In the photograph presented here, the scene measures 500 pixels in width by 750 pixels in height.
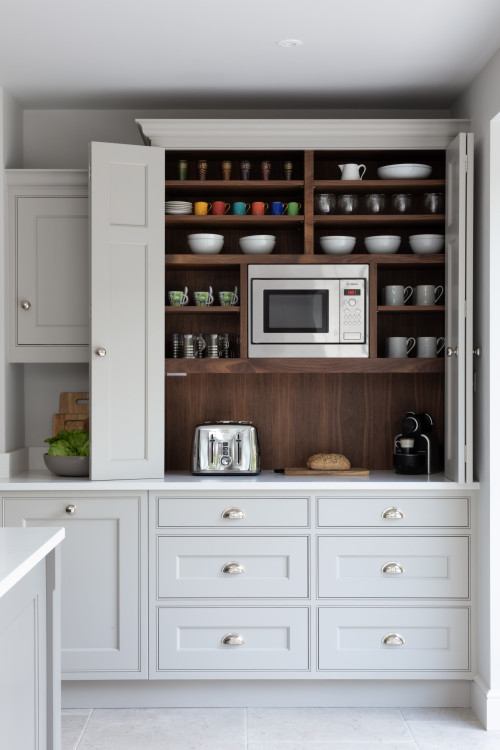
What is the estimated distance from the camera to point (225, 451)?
364cm

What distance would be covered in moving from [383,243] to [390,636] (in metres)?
1.63

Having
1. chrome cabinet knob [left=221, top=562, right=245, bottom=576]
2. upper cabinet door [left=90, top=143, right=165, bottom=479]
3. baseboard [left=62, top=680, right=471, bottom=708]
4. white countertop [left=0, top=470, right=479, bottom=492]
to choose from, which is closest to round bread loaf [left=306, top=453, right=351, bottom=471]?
white countertop [left=0, top=470, right=479, bottom=492]

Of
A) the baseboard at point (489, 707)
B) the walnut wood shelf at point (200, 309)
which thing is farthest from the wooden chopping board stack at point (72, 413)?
the baseboard at point (489, 707)

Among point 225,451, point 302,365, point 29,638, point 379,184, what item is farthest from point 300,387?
point 29,638

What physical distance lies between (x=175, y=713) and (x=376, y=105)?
2755mm

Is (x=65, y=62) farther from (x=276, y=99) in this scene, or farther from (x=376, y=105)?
(x=376, y=105)

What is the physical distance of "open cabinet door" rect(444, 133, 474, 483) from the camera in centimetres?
340

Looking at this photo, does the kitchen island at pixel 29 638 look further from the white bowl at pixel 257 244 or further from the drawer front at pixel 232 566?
the white bowl at pixel 257 244

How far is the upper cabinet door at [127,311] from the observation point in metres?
3.49

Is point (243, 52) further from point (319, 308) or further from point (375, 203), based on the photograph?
point (319, 308)

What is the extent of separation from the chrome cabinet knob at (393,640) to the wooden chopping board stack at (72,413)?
1576 mm

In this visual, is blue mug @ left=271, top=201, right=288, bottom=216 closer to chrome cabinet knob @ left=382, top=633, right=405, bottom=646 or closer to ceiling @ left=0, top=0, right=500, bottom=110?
ceiling @ left=0, top=0, right=500, bottom=110

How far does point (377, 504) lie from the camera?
3.47 meters

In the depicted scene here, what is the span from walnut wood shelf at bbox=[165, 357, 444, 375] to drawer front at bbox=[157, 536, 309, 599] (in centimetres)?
70
